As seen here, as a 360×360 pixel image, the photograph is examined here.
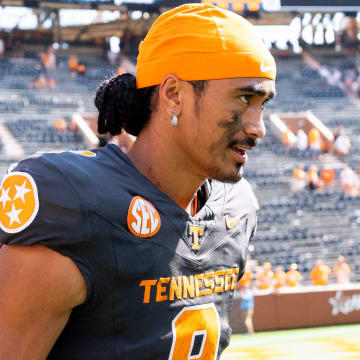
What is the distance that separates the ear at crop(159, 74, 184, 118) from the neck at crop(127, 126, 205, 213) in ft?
0.25

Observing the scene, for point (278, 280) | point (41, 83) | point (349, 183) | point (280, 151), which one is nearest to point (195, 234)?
point (278, 280)

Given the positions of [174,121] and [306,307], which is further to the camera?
[306,307]

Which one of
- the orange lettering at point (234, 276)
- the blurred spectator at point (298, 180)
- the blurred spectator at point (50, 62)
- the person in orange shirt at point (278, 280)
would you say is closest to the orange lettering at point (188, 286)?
the orange lettering at point (234, 276)

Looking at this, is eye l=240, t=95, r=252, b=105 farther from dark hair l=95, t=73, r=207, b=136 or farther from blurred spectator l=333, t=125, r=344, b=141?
blurred spectator l=333, t=125, r=344, b=141

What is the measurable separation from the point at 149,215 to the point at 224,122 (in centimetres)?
29

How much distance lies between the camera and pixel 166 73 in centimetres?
168

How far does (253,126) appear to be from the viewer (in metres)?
1.65

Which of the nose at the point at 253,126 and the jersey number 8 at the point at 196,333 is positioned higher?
the nose at the point at 253,126

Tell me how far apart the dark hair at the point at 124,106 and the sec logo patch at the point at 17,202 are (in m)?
0.43

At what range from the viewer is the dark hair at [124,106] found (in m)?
1.78

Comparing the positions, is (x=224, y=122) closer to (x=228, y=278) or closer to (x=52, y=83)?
(x=228, y=278)

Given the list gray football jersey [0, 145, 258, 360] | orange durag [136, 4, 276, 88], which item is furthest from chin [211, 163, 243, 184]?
orange durag [136, 4, 276, 88]

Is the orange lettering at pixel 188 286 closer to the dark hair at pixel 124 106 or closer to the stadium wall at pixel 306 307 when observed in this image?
the dark hair at pixel 124 106

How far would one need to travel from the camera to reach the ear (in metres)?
1.67
